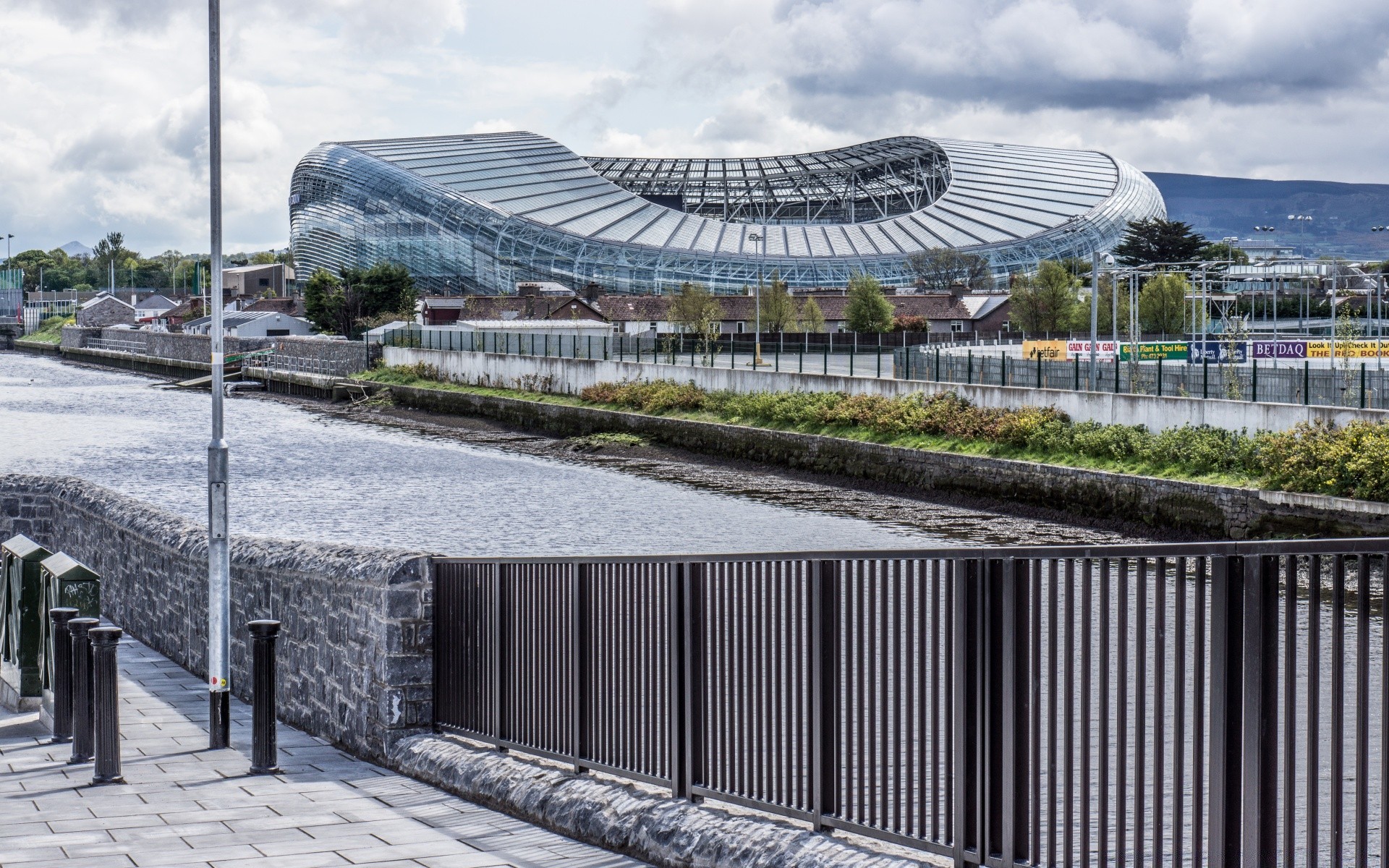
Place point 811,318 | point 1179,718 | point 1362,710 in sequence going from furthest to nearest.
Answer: point 811,318 < point 1179,718 < point 1362,710

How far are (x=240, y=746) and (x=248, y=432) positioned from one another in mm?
51696

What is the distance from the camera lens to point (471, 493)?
41188 millimetres

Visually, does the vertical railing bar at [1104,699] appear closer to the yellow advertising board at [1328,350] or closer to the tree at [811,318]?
the yellow advertising board at [1328,350]

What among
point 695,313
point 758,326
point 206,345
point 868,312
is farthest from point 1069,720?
point 206,345

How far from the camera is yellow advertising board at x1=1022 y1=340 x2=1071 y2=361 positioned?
52.1 m

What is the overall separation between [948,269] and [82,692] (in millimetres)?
119107

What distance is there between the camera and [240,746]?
34.2ft

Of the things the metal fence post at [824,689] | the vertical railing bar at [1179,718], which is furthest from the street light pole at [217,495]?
the vertical railing bar at [1179,718]

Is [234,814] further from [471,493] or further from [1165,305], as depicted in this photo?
[1165,305]

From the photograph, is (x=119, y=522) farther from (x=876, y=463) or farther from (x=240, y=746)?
(x=876, y=463)

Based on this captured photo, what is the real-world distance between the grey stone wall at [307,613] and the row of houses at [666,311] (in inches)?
3131

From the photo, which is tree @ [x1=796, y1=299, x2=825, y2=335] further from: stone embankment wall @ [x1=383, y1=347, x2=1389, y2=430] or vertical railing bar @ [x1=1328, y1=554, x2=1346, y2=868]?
vertical railing bar @ [x1=1328, y1=554, x2=1346, y2=868]

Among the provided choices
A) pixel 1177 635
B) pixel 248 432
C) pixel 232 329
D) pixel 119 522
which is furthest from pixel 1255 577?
pixel 232 329

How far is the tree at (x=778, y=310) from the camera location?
290 feet
